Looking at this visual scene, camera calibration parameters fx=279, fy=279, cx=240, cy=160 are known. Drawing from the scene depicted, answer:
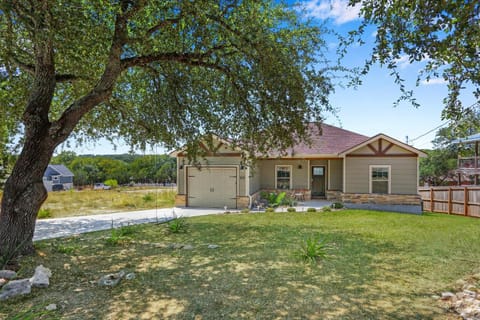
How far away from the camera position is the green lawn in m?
3.50

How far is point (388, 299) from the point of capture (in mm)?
3846

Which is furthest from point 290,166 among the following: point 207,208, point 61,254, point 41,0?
point 41,0

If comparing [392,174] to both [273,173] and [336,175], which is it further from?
[273,173]

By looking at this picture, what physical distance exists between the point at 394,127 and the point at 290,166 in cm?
677

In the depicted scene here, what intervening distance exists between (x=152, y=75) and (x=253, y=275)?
550 cm

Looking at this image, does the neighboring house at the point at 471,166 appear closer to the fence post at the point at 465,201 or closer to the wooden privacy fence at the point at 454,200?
the wooden privacy fence at the point at 454,200

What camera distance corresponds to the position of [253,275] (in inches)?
187

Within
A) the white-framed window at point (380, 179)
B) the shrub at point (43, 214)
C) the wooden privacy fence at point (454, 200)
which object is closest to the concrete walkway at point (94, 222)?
the shrub at point (43, 214)

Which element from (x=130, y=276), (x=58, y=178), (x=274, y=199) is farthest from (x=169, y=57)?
(x=58, y=178)

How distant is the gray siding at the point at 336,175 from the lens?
54.0ft

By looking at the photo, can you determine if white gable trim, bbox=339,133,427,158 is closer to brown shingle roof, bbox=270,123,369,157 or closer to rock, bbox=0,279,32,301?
brown shingle roof, bbox=270,123,369,157

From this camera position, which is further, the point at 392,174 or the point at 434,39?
the point at 392,174

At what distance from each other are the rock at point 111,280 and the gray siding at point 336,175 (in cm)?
1405

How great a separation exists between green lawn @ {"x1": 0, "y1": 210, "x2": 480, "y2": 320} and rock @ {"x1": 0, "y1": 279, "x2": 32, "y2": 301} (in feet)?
0.49
